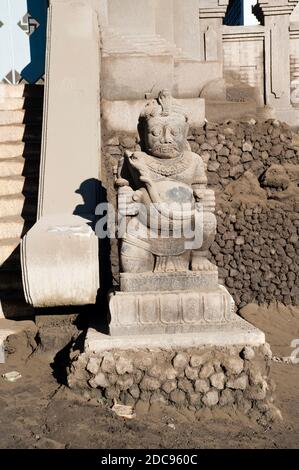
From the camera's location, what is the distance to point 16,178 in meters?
6.55

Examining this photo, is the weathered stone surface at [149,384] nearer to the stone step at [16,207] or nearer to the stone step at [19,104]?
the stone step at [16,207]

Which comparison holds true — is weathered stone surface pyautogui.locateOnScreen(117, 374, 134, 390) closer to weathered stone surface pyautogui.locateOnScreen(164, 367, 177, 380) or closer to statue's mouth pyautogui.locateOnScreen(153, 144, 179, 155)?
weathered stone surface pyautogui.locateOnScreen(164, 367, 177, 380)

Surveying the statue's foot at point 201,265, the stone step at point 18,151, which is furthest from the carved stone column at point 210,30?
the statue's foot at point 201,265

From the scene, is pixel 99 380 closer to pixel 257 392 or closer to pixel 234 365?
pixel 234 365

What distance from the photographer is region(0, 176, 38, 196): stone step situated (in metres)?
6.45

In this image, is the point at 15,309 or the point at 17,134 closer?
the point at 15,309

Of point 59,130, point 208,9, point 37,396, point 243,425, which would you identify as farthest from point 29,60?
point 243,425

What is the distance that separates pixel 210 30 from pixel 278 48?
1497 mm

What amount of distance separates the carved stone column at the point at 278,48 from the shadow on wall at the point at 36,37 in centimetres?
471

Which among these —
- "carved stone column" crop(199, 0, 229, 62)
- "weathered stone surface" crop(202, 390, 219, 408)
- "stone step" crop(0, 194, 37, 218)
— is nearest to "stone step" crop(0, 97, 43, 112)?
"stone step" crop(0, 194, 37, 218)

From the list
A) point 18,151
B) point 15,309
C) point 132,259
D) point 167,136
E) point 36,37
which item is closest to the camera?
point 132,259

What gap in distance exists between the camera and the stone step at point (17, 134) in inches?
287

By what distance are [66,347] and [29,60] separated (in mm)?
8150

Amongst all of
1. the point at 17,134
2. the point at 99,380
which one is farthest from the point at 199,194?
the point at 17,134
